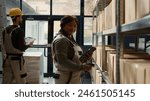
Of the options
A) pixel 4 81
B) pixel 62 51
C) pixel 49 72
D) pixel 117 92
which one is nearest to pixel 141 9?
pixel 117 92

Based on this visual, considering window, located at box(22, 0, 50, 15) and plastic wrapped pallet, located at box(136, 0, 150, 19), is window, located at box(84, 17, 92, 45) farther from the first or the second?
plastic wrapped pallet, located at box(136, 0, 150, 19)

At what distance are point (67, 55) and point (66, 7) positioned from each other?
6.04 metres

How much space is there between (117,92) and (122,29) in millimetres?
603

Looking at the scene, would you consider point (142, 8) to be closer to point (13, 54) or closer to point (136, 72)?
point (136, 72)

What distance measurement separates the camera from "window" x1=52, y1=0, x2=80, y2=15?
8891 mm

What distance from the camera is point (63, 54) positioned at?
3047mm

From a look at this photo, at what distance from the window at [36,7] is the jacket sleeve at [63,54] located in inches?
229

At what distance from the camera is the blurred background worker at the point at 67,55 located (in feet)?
10.1

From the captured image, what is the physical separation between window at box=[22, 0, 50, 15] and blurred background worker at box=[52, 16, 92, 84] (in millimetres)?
5689

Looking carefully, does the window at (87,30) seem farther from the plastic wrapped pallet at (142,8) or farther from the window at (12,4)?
the plastic wrapped pallet at (142,8)

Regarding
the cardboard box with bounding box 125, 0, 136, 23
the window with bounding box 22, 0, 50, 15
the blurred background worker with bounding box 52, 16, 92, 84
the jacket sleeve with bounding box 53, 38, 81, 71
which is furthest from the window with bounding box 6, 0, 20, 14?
the cardboard box with bounding box 125, 0, 136, 23

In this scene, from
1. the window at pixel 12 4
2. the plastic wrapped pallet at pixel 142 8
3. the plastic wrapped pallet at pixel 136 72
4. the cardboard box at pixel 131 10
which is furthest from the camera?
the window at pixel 12 4

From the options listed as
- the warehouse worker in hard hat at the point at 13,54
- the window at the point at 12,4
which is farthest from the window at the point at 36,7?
the warehouse worker in hard hat at the point at 13,54

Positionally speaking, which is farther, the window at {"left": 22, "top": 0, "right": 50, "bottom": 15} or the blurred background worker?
the window at {"left": 22, "top": 0, "right": 50, "bottom": 15}
